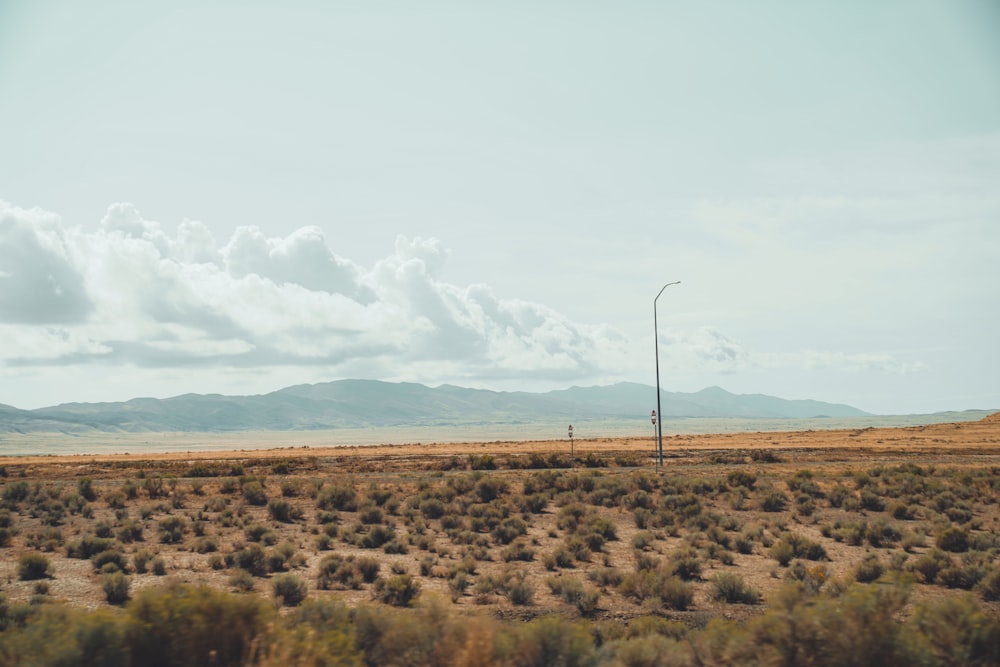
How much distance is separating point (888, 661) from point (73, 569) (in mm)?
18823

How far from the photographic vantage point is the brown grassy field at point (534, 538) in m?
16.2

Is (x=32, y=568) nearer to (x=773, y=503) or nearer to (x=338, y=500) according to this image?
(x=338, y=500)

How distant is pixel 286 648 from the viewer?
7.82 m

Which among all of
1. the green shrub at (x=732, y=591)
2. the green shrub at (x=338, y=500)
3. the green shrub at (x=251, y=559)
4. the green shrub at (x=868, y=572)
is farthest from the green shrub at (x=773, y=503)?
the green shrub at (x=251, y=559)

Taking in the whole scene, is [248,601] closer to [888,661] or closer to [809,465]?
[888,661]

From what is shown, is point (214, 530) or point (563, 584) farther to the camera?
point (214, 530)

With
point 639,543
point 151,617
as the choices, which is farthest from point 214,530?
point 151,617

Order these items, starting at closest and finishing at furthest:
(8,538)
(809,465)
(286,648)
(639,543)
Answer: (286,648), (639,543), (8,538), (809,465)

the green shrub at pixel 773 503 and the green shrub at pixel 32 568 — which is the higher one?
the green shrub at pixel 32 568

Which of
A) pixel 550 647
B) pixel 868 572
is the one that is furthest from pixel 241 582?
pixel 868 572

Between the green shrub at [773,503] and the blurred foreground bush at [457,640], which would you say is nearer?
the blurred foreground bush at [457,640]

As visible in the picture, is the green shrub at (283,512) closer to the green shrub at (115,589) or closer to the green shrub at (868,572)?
the green shrub at (115,589)

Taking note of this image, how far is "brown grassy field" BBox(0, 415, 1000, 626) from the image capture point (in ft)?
53.2

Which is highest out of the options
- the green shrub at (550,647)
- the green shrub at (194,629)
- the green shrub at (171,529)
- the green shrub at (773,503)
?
the green shrub at (194,629)
